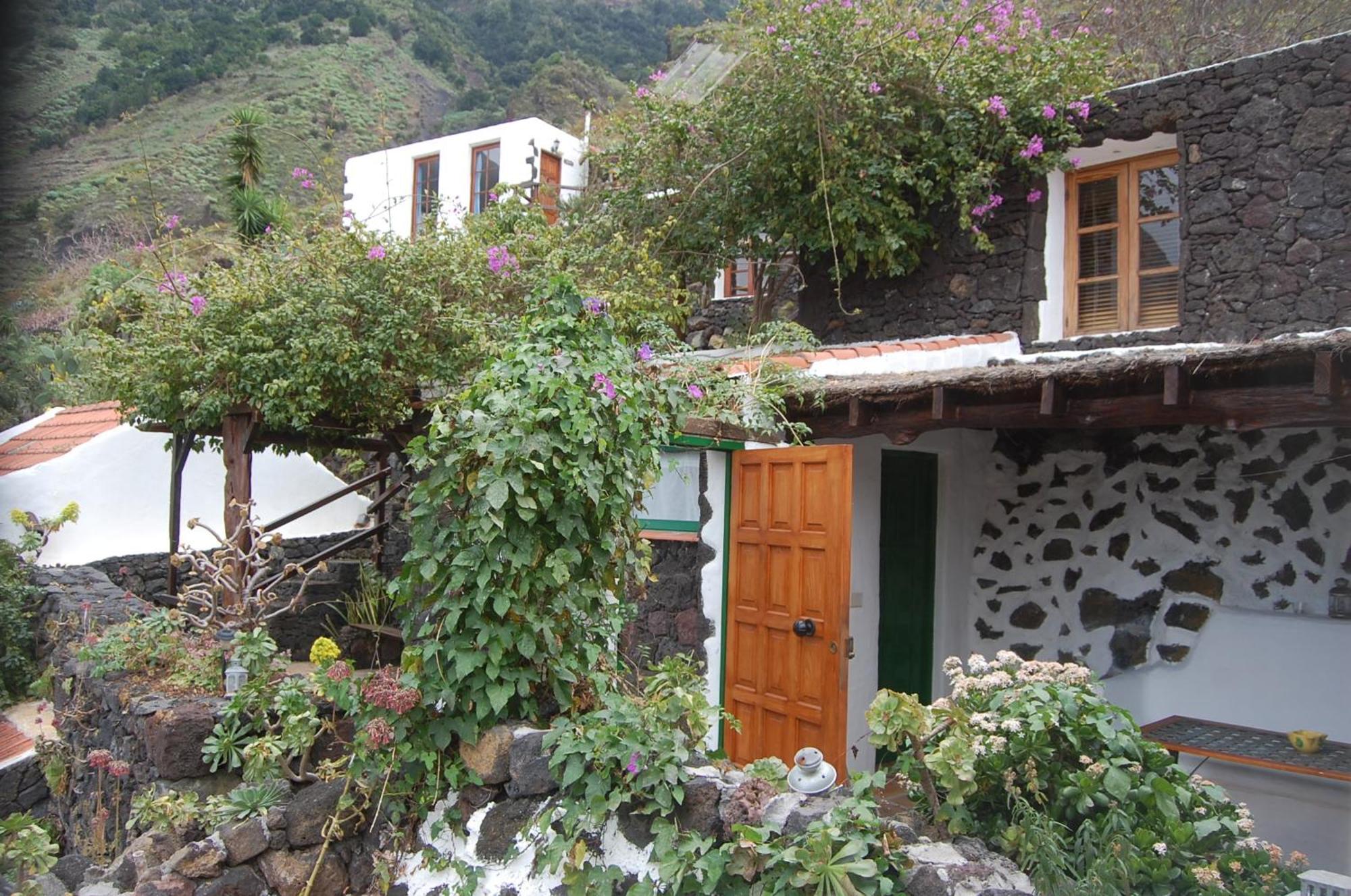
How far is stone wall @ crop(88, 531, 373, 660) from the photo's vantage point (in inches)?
409

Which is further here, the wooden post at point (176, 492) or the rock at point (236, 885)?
the wooden post at point (176, 492)

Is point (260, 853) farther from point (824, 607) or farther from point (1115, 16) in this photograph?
point (1115, 16)

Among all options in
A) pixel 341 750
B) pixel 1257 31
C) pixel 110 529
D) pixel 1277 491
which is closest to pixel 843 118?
pixel 1277 491

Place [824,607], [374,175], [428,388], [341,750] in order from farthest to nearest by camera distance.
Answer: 1. [374,175]
2. [428,388]
3. [824,607]
4. [341,750]

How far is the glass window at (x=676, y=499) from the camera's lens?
6164 millimetres

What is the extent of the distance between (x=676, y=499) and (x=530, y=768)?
9.50ft

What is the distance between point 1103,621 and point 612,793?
15.7ft

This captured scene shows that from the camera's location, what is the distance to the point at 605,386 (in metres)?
3.77

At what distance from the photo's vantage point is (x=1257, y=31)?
11336 mm

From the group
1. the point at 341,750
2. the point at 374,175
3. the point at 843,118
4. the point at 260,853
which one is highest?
the point at 374,175

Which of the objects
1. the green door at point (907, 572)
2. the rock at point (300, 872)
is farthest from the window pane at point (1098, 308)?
the rock at point (300, 872)

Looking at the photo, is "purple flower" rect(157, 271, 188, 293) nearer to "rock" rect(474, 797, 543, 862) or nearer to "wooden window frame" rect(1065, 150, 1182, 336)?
"rock" rect(474, 797, 543, 862)

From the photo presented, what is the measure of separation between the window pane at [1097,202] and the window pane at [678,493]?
465 cm

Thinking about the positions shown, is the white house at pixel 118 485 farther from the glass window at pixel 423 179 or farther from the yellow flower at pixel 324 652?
the yellow flower at pixel 324 652
